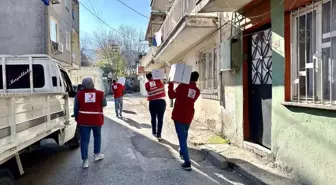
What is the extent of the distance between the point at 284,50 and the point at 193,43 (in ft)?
19.5

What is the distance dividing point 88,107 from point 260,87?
10.9ft

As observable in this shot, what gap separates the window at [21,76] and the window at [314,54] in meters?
4.62

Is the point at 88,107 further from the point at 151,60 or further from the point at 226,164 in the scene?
the point at 151,60

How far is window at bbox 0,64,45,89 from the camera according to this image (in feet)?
19.4

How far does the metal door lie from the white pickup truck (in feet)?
12.4

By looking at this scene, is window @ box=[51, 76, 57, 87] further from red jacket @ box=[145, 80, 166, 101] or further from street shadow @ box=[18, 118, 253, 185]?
red jacket @ box=[145, 80, 166, 101]

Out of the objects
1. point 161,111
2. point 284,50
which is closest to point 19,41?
point 161,111

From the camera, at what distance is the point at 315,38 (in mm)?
4188

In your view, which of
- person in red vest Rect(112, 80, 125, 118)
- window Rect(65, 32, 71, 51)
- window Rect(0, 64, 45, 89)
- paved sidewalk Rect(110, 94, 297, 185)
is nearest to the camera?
paved sidewalk Rect(110, 94, 297, 185)

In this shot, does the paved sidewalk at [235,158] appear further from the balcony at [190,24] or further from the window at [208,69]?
the balcony at [190,24]

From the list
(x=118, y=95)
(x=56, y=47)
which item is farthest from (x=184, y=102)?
(x=56, y=47)

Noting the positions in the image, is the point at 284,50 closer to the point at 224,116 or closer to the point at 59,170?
the point at 224,116

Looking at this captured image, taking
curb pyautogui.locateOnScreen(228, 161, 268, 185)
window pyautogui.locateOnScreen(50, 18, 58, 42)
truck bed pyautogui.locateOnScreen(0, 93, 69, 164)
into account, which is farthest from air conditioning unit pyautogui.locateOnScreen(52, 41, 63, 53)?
curb pyautogui.locateOnScreen(228, 161, 268, 185)

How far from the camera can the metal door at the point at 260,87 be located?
5.59 m
